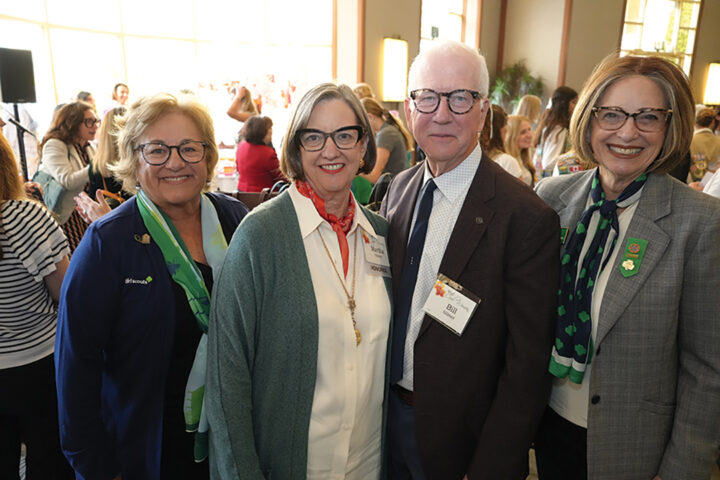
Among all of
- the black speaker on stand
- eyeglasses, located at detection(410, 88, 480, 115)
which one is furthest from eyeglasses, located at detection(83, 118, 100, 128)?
eyeglasses, located at detection(410, 88, 480, 115)

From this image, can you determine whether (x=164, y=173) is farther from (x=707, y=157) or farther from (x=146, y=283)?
(x=707, y=157)

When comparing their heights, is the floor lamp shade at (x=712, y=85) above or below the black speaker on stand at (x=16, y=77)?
above

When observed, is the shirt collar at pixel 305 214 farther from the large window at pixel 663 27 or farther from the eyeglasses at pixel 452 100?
the large window at pixel 663 27

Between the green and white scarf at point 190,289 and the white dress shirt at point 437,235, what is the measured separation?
24.2 inches

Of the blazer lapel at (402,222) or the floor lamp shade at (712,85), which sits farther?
the floor lamp shade at (712,85)

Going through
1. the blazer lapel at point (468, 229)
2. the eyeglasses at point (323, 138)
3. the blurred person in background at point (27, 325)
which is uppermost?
the eyeglasses at point (323, 138)

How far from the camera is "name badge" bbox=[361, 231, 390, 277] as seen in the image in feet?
4.93

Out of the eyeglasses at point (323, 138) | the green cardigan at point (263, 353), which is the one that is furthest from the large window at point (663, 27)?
the green cardigan at point (263, 353)

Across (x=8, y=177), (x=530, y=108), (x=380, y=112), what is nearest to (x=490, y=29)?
(x=530, y=108)

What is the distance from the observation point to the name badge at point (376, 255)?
150cm

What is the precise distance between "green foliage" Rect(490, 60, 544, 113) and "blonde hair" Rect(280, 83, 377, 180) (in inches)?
432

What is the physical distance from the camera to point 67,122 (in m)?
3.92

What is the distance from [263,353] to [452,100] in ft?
3.03

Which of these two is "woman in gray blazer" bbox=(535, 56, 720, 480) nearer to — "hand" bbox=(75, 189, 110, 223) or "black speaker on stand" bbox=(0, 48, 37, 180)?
"hand" bbox=(75, 189, 110, 223)
